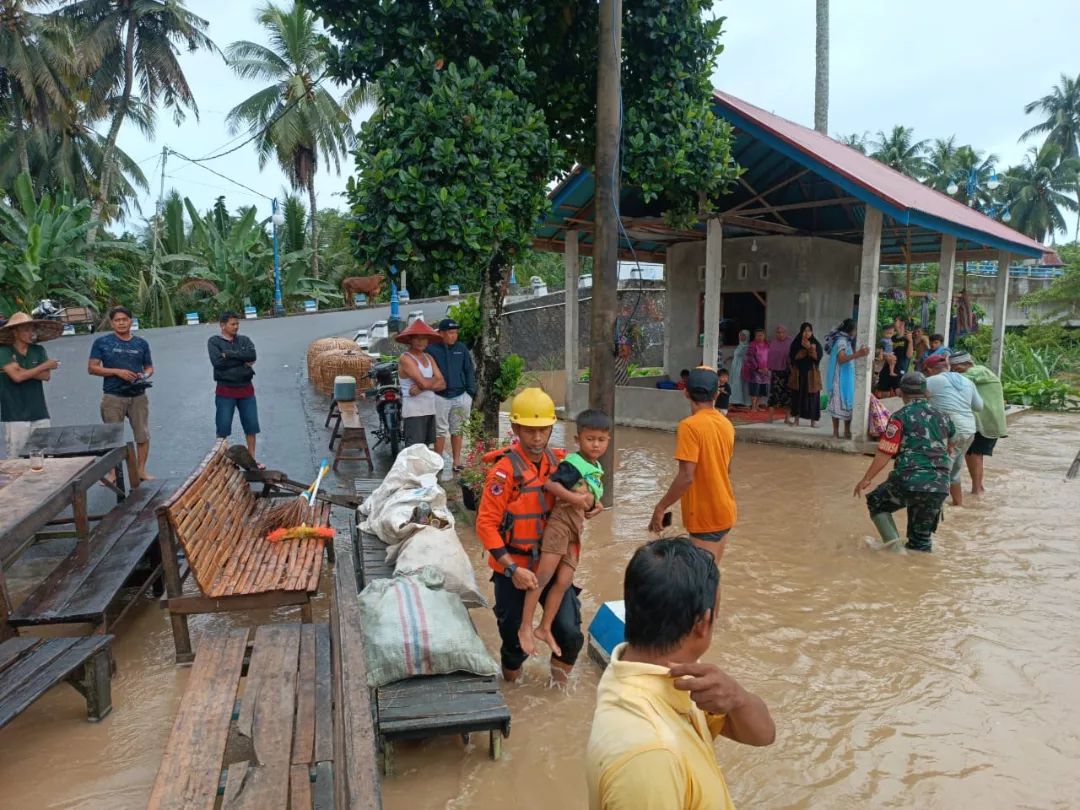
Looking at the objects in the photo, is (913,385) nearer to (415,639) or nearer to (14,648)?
(415,639)

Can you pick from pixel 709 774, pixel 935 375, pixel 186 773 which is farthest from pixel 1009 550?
pixel 186 773

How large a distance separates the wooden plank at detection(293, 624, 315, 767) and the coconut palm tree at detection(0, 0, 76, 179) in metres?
26.3

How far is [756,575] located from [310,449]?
5578 mm

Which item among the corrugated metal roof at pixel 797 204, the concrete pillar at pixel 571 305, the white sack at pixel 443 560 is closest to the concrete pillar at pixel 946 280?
the corrugated metal roof at pixel 797 204

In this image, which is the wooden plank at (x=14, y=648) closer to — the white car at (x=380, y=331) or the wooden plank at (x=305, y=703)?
the wooden plank at (x=305, y=703)

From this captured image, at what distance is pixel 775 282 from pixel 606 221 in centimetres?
778

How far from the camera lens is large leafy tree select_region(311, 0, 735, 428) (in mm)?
6129

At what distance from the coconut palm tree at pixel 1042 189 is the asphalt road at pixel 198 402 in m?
46.9

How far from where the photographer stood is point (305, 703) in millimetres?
3148

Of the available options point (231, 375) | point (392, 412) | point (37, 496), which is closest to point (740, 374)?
point (392, 412)

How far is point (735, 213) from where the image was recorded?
10.9 m

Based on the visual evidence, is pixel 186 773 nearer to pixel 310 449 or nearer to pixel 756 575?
pixel 756 575

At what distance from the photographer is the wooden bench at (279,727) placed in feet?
7.61

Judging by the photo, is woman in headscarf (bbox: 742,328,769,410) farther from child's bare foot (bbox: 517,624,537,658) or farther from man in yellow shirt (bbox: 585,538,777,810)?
man in yellow shirt (bbox: 585,538,777,810)
